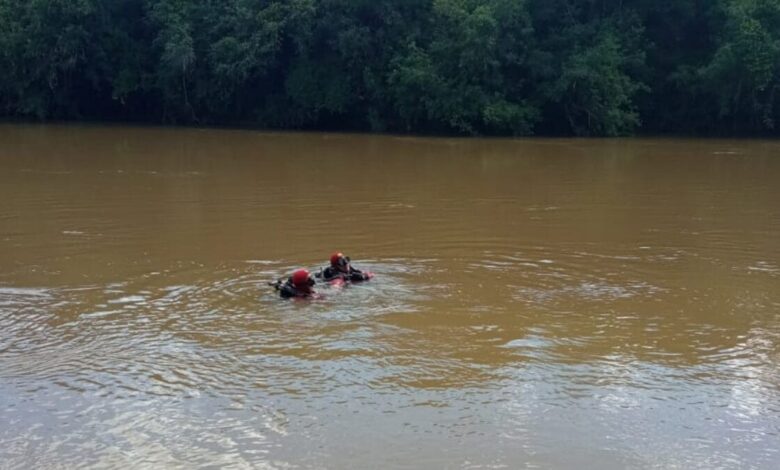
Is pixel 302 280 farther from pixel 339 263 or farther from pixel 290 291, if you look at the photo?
pixel 339 263

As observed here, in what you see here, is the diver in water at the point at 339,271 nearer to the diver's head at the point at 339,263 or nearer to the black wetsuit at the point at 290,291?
the diver's head at the point at 339,263

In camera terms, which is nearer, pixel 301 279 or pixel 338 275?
pixel 301 279

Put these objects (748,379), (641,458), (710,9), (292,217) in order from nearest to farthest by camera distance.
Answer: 1. (641,458)
2. (748,379)
3. (292,217)
4. (710,9)

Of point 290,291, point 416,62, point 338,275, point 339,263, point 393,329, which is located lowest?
point 393,329

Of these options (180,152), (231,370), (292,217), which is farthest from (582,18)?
(231,370)

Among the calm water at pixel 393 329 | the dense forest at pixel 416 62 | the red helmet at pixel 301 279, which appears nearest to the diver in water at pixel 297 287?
the red helmet at pixel 301 279

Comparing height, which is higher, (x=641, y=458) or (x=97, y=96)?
(x=97, y=96)

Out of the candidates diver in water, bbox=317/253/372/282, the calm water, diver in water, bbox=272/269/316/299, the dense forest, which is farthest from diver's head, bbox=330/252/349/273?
the dense forest

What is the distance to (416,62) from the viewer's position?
135 feet

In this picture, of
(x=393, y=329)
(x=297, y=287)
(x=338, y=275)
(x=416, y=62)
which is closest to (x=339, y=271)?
(x=338, y=275)

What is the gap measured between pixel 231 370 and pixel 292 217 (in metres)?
8.59

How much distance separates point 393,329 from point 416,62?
32.3 metres

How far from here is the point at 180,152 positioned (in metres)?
30.9

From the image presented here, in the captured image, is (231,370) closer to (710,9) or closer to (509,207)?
(509,207)
